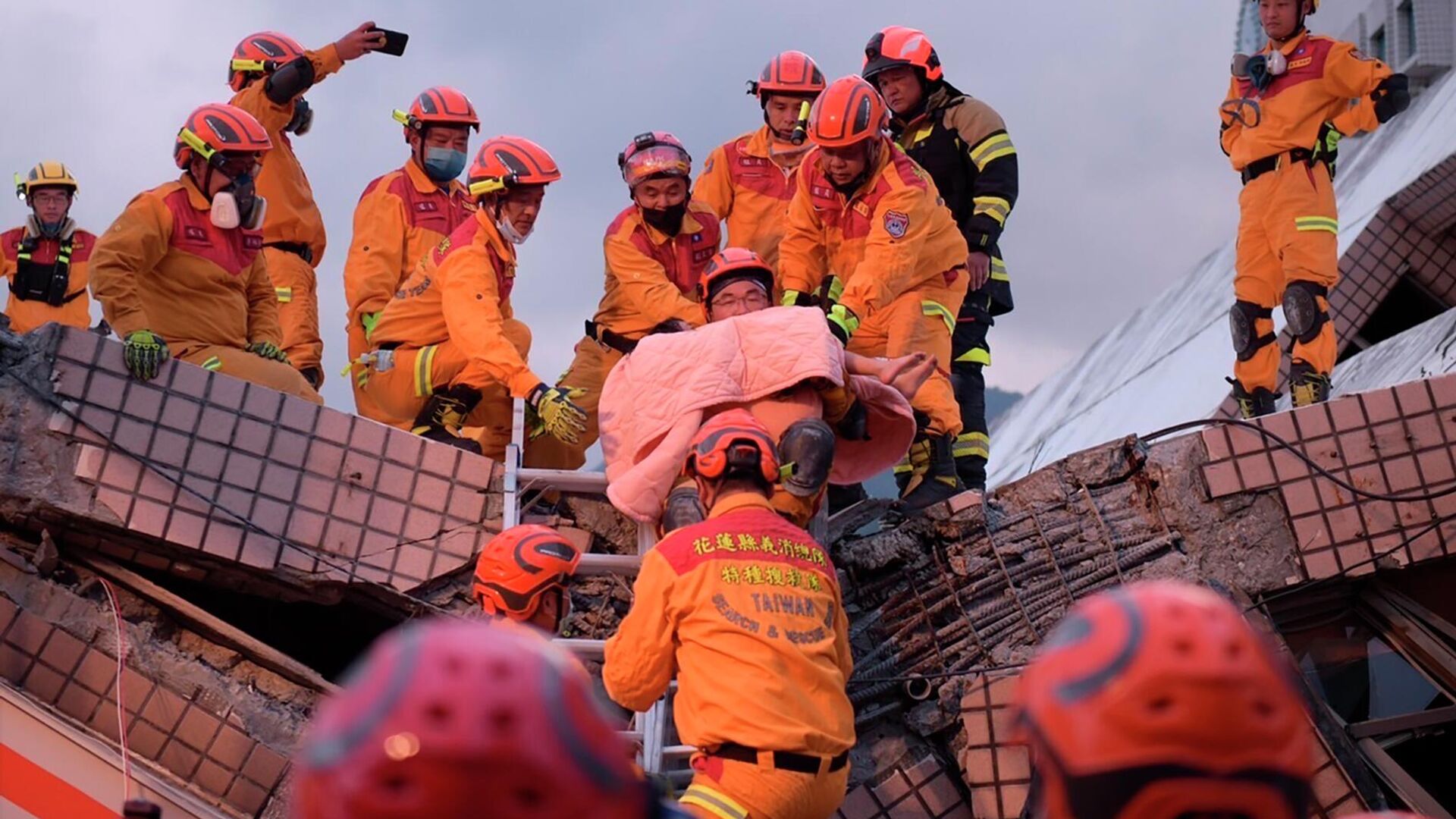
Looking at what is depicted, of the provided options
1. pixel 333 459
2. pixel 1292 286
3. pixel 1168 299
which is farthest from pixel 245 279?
pixel 1168 299

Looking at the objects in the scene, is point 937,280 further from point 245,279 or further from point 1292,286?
point 245,279

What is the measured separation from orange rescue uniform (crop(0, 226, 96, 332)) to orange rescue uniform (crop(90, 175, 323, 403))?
3.18m

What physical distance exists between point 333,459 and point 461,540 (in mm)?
532

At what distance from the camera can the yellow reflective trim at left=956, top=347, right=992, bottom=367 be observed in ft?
25.5

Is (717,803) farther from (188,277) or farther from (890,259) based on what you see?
(188,277)

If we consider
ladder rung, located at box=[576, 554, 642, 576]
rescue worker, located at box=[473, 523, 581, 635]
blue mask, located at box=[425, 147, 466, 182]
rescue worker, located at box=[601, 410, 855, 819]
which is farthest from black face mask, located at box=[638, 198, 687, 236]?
rescue worker, located at box=[601, 410, 855, 819]

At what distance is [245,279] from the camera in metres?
6.99

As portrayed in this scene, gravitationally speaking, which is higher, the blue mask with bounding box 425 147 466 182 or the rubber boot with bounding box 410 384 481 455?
the blue mask with bounding box 425 147 466 182

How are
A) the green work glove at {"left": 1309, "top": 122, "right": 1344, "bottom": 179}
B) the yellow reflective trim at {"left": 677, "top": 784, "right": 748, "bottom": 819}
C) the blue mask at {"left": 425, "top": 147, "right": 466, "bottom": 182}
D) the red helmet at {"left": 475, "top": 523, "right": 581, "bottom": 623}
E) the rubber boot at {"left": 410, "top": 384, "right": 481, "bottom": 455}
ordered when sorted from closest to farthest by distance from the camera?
1. the yellow reflective trim at {"left": 677, "top": 784, "right": 748, "bottom": 819}
2. the red helmet at {"left": 475, "top": 523, "right": 581, "bottom": 623}
3. the rubber boot at {"left": 410, "top": 384, "right": 481, "bottom": 455}
4. the green work glove at {"left": 1309, "top": 122, "right": 1344, "bottom": 179}
5. the blue mask at {"left": 425, "top": 147, "right": 466, "bottom": 182}

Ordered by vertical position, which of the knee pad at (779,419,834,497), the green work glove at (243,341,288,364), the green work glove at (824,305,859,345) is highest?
the green work glove at (824,305,859,345)

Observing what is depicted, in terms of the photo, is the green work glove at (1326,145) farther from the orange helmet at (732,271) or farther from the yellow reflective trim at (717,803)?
the yellow reflective trim at (717,803)

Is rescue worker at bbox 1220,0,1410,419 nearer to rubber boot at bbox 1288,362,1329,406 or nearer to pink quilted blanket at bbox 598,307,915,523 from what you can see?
rubber boot at bbox 1288,362,1329,406

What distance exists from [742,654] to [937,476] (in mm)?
2587

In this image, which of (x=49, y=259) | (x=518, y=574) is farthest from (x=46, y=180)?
(x=518, y=574)
